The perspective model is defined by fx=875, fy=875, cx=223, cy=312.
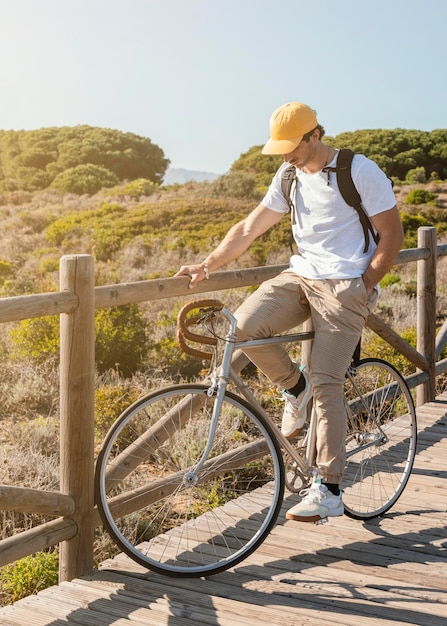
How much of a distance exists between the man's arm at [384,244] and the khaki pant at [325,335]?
0.05m

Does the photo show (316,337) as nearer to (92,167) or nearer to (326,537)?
(326,537)

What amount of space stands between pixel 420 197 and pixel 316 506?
105ft

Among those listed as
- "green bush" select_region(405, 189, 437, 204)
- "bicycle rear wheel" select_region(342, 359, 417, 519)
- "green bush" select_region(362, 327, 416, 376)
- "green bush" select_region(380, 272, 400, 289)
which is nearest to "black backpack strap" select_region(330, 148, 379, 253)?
"bicycle rear wheel" select_region(342, 359, 417, 519)

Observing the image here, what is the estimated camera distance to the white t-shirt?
3.38 m

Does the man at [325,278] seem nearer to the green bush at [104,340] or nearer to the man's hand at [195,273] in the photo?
the man's hand at [195,273]

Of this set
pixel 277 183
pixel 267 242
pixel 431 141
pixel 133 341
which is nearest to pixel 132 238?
pixel 267 242

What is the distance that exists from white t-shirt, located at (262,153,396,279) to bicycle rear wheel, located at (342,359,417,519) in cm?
58

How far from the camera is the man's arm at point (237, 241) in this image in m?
3.76

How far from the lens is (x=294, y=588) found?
329cm

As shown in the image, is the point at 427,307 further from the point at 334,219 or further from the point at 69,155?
the point at 69,155

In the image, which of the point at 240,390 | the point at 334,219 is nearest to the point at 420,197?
the point at 334,219

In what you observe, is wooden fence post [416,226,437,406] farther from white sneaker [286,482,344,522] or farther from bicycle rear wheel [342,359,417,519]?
white sneaker [286,482,344,522]

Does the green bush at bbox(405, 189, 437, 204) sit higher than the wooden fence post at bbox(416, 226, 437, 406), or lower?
higher

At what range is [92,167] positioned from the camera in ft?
149
